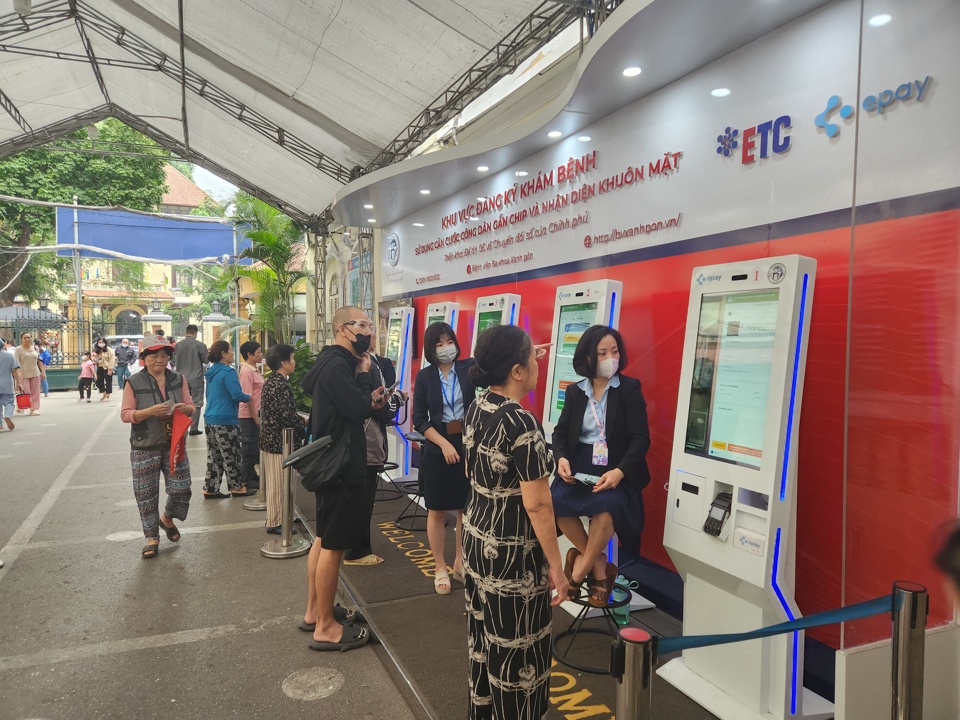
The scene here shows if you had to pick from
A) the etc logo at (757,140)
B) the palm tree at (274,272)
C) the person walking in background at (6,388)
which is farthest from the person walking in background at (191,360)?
the etc logo at (757,140)

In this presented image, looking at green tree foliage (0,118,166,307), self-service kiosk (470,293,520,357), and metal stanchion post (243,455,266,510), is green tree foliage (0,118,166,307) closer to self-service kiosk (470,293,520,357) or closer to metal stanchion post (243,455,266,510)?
metal stanchion post (243,455,266,510)

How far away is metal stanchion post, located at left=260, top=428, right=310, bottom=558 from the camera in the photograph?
4.63m

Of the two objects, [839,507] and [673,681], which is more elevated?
[839,507]

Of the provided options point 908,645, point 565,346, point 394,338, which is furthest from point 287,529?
point 908,645

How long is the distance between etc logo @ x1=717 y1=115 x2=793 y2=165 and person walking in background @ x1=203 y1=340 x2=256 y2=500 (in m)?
4.44

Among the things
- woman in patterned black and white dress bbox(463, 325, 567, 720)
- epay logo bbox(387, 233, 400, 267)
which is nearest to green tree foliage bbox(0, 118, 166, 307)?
epay logo bbox(387, 233, 400, 267)

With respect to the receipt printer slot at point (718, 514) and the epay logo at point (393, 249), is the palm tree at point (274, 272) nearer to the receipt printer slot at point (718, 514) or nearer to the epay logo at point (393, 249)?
the epay logo at point (393, 249)

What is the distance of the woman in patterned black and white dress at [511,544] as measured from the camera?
201 cm

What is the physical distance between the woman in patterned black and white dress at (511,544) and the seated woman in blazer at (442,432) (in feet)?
4.95

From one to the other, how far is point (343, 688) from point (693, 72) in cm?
352

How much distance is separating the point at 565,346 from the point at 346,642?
2.01 meters

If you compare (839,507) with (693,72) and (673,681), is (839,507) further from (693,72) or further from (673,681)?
(693,72)

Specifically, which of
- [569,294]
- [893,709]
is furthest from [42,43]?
[893,709]

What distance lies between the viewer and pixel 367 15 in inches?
213
